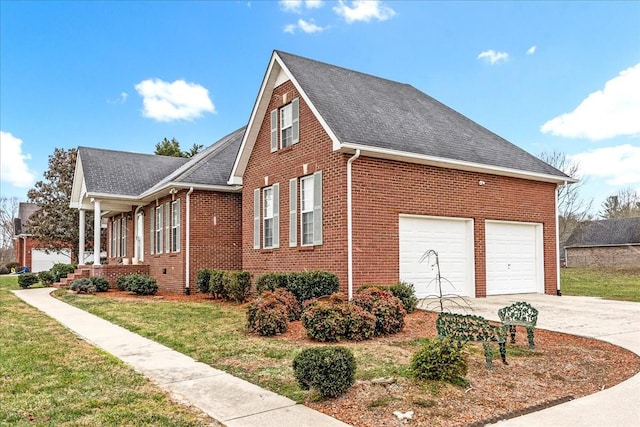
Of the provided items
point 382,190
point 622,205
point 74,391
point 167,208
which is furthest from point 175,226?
point 622,205

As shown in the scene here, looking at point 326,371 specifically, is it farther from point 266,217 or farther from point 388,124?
point 266,217

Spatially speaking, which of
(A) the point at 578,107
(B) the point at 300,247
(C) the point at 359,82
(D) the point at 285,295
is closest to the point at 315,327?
(D) the point at 285,295

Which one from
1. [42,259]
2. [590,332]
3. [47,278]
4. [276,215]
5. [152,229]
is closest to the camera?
[590,332]

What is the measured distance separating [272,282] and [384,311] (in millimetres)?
4087

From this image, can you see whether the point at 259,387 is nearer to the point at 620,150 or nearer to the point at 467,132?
the point at 467,132

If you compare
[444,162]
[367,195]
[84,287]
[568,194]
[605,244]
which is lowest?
[84,287]

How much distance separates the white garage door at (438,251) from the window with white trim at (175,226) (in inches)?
337

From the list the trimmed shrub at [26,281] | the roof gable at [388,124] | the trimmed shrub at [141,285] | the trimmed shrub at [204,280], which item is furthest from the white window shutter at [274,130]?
the trimmed shrub at [26,281]

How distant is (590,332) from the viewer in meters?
8.84

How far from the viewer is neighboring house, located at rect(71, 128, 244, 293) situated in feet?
57.1

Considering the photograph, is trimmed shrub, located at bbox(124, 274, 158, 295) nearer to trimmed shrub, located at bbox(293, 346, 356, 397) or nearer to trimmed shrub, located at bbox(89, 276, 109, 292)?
trimmed shrub, located at bbox(89, 276, 109, 292)

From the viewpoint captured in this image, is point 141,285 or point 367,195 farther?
point 141,285

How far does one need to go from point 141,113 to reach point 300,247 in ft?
63.9

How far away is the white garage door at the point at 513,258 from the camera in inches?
580
